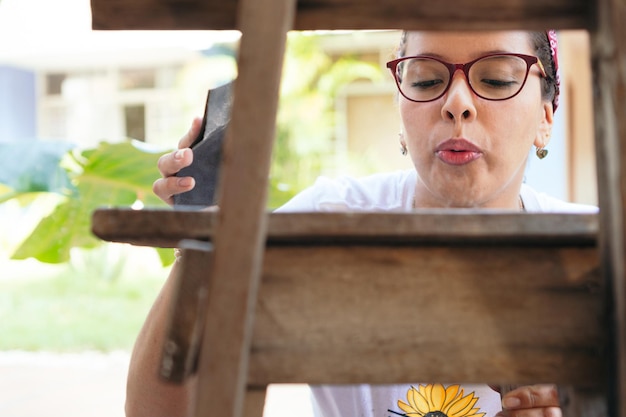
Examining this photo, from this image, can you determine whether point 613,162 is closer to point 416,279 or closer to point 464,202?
point 416,279

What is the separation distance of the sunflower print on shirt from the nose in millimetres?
561

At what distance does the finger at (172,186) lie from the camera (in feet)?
4.14

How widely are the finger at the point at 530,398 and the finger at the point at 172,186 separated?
609mm

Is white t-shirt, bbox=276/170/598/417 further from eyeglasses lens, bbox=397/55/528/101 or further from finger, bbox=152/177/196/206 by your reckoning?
finger, bbox=152/177/196/206

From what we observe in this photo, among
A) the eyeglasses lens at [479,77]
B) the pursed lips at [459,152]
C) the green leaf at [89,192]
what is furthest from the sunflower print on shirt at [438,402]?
the green leaf at [89,192]

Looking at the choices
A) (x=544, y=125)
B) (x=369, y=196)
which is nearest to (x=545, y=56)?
(x=544, y=125)

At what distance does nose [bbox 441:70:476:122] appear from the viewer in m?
1.38

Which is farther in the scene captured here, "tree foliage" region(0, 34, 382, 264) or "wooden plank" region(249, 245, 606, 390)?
"tree foliage" region(0, 34, 382, 264)

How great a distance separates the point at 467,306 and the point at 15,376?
5.55 m

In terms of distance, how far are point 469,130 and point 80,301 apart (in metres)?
7.36

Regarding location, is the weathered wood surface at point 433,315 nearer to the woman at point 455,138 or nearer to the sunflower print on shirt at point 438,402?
the woman at point 455,138

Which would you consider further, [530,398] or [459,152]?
[459,152]

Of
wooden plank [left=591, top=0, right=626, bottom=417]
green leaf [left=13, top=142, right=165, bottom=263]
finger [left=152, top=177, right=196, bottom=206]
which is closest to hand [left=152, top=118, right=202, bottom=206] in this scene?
finger [left=152, top=177, right=196, bottom=206]

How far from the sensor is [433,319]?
0.80m
